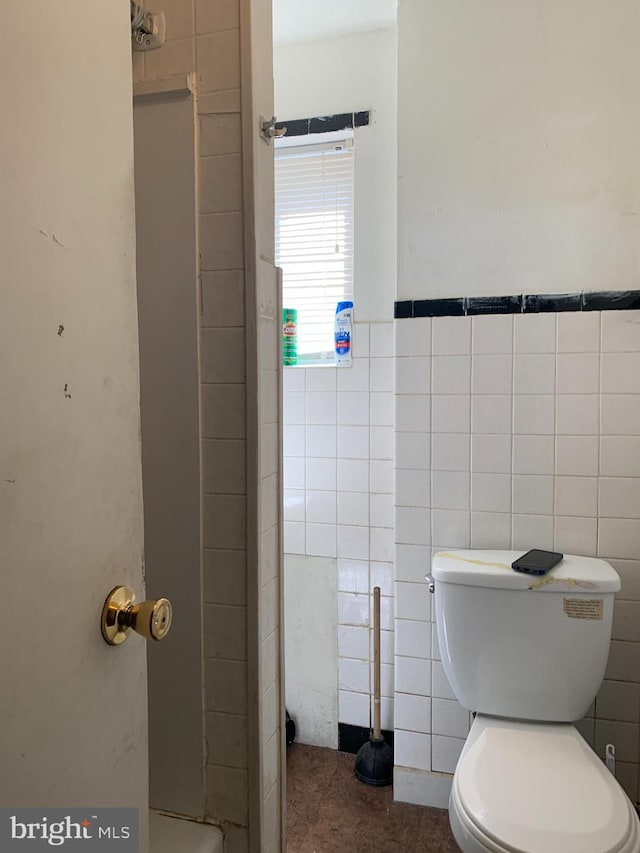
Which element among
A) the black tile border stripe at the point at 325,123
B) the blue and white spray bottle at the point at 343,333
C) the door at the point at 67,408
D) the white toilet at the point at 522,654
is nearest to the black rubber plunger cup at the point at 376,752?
the white toilet at the point at 522,654

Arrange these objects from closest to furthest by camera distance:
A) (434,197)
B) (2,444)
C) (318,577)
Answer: (2,444) < (434,197) < (318,577)

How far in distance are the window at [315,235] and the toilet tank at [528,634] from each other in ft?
3.12

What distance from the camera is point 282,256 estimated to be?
2.21 m

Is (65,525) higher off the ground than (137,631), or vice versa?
(65,525)

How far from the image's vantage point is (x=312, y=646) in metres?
2.17

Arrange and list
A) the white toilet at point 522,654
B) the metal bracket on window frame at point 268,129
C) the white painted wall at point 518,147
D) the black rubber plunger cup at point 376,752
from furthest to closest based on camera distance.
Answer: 1. the black rubber plunger cup at point 376,752
2. the white painted wall at point 518,147
3. the white toilet at point 522,654
4. the metal bracket on window frame at point 268,129

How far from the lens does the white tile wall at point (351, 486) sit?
207cm

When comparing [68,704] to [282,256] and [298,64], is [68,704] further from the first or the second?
[298,64]

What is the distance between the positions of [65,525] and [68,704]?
0.19m

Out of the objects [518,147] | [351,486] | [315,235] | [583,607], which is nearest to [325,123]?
[315,235]

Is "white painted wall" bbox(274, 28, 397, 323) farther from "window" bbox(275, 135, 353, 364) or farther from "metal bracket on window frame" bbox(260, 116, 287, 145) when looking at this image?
"metal bracket on window frame" bbox(260, 116, 287, 145)

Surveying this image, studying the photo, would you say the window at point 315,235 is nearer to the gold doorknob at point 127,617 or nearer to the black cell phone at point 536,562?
the black cell phone at point 536,562

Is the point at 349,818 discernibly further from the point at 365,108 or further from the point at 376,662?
the point at 365,108

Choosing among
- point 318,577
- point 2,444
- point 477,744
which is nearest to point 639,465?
point 477,744
